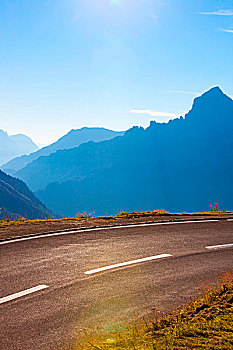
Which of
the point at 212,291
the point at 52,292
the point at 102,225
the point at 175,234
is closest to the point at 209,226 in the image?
the point at 175,234

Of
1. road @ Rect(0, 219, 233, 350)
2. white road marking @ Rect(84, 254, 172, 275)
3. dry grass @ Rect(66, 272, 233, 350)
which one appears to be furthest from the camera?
white road marking @ Rect(84, 254, 172, 275)

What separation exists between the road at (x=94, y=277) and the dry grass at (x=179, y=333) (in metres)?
0.32

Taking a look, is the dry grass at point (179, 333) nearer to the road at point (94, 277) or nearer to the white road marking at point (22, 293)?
the road at point (94, 277)

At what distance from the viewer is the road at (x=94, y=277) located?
4480mm

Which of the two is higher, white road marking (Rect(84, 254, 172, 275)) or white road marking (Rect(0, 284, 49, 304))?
white road marking (Rect(84, 254, 172, 275))

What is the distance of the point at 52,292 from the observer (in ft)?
18.2

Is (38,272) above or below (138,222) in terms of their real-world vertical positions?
below

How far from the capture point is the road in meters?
4.48

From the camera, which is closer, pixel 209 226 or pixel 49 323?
pixel 49 323

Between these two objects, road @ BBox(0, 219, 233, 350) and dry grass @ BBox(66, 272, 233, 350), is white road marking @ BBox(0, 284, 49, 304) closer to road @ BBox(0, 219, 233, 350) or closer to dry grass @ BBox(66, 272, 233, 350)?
road @ BBox(0, 219, 233, 350)

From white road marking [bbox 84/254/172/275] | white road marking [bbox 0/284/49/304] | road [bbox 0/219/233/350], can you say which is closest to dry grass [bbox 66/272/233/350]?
road [bbox 0/219/233/350]

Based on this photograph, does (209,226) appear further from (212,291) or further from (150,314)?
(150,314)

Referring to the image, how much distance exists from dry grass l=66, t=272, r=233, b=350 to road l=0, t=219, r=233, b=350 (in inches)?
12.5

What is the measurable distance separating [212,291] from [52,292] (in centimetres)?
253
